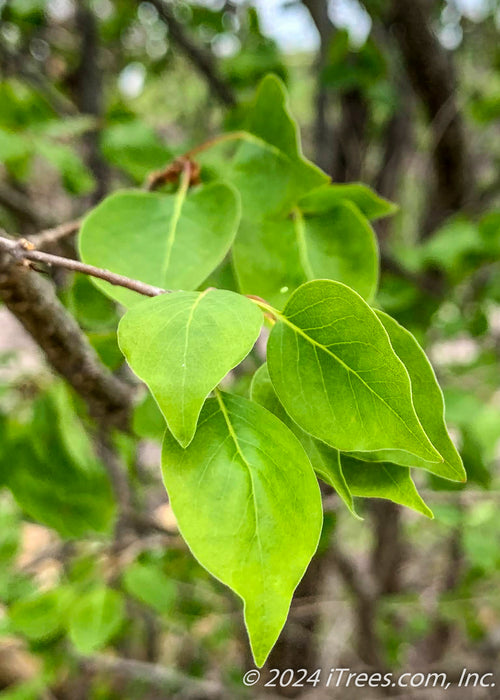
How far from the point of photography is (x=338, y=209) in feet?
1.03


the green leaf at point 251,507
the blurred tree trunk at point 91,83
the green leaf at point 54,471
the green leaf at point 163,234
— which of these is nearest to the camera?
the green leaf at point 251,507

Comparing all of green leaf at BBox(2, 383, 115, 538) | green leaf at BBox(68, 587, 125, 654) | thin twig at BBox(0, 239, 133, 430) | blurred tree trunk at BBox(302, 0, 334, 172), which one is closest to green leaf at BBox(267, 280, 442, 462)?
thin twig at BBox(0, 239, 133, 430)

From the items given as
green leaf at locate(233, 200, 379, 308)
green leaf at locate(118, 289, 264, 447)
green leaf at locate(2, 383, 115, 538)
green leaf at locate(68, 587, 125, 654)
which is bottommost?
green leaf at locate(68, 587, 125, 654)

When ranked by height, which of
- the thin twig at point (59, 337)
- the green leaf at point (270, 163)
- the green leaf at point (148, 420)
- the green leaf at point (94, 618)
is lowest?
the green leaf at point (94, 618)

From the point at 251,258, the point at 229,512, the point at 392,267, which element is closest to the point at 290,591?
the point at 229,512

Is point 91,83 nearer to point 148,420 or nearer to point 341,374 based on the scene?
point 148,420

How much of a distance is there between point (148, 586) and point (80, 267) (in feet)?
1.48

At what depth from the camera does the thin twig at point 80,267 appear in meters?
0.20

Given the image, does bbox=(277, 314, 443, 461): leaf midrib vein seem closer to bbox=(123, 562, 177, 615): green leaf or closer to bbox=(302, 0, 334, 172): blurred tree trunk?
bbox=(123, 562, 177, 615): green leaf

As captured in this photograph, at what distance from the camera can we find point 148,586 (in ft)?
1.89

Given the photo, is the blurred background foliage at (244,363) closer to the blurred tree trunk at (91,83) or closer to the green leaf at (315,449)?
the blurred tree trunk at (91,83)

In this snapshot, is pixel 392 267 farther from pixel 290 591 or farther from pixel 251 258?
pixel 290 591

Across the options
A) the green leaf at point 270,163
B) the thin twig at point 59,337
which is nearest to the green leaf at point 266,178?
the green leaf at point 270,163

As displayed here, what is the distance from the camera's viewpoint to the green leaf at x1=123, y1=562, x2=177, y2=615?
57cm
